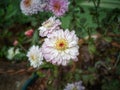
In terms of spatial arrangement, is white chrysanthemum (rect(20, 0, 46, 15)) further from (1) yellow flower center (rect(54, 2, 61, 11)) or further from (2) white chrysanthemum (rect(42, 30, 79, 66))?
(2) white chrysanthemum (rect(42, 30, 79, 66))

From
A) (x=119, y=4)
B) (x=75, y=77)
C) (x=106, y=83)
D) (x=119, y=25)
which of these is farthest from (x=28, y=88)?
(x=119, y=4)

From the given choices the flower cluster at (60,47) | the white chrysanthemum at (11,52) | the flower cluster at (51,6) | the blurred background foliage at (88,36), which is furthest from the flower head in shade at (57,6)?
the white chrysanthemum at (11,52)

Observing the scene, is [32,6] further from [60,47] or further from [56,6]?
[60,47]

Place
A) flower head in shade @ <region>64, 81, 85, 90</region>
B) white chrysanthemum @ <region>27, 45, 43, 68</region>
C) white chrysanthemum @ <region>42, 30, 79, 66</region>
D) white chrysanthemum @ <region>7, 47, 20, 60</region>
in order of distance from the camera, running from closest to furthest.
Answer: white chrysanthemum @ <region>42, 30, 79, 66</region> < white chrysanthemum @ <region>27, 45, 43, 68</region> < flower head in shade @ <region>64, 81, 85, 90</region> < white chrysanthemum @ <region>7, 47, 20, 60</region>

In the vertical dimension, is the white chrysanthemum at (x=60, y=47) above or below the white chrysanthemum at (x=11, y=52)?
above

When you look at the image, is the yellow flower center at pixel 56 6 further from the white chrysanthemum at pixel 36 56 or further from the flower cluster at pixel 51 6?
the white chrysanthemum at pixel 36 56

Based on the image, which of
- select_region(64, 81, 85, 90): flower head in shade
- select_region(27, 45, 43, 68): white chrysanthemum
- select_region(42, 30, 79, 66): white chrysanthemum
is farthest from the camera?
select_region(64, 81, 85, 90): flower head in shade

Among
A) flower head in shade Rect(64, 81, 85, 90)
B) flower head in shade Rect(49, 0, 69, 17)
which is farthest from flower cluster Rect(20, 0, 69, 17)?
flower head in shade Rect(64, 81, 85, 90)
